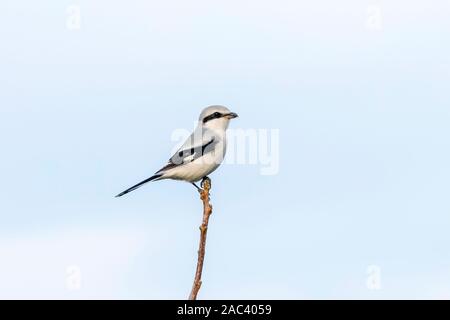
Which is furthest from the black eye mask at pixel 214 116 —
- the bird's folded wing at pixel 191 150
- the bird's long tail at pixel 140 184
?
the bird's long tail at pixel 140 184

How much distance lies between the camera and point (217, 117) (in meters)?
10.8

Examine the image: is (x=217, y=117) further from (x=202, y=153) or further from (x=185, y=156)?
(x=185, y=156)

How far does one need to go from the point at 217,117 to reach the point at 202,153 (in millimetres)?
876

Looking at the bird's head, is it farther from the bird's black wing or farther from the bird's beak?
the bird's black wing

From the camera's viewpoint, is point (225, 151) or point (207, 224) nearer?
point (207, 224)

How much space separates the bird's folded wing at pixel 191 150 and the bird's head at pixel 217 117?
0.38 meters

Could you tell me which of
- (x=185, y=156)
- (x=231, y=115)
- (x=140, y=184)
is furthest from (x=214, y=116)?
(x=140, y=184)

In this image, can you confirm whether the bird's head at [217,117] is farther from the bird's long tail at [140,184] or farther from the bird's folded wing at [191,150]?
the bird's long tail at [140,184]

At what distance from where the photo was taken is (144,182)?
962cm

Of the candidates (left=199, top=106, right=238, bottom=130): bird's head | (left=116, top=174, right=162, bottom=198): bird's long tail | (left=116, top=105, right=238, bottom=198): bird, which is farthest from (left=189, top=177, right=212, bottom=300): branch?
(left=199, top=106, right=238, bottom=130): bird's head
